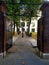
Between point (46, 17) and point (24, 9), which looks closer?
point (46, 17)

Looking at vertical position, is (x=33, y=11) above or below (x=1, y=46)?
above

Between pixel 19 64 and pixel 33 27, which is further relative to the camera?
pixel 33 27

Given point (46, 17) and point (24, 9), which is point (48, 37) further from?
point (24, 9)

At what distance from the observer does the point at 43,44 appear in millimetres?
12031

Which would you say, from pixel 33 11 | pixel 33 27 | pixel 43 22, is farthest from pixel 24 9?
pixel 33 27

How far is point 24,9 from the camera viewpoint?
136 feet

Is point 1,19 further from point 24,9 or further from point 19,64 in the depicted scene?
point 24,9

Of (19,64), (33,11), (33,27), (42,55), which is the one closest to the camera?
(19,64)

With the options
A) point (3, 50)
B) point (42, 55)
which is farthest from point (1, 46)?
point (42, 55)

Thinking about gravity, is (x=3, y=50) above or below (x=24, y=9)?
below

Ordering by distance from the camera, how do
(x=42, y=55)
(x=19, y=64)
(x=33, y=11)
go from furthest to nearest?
1. (x=33, y=11)
2. (x=42, y=55)
3. (x=19, y=64)

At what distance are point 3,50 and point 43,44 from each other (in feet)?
7.64

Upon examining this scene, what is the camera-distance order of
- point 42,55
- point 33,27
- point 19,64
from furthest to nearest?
point 33,27 → point 42,55 → point 19,64

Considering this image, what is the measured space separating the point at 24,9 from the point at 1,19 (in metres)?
29.6
